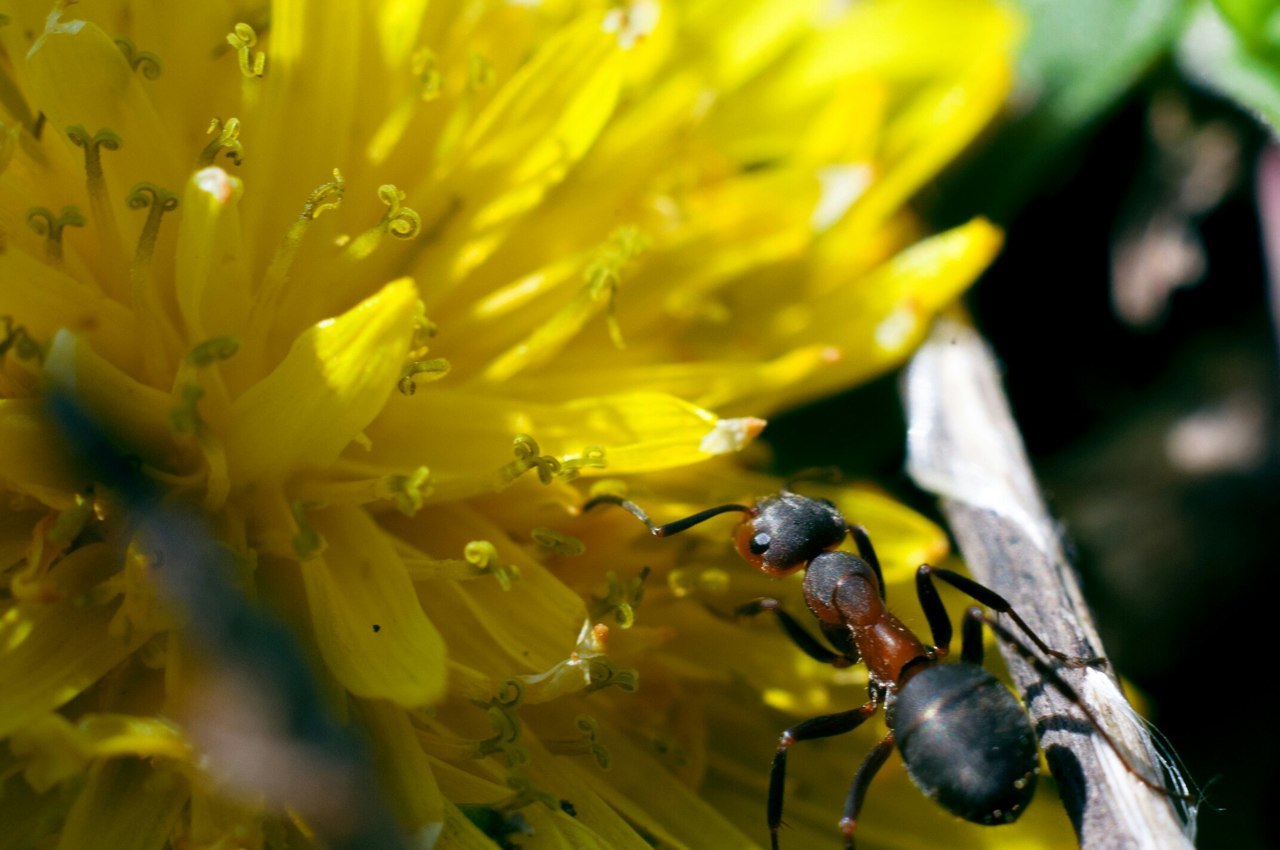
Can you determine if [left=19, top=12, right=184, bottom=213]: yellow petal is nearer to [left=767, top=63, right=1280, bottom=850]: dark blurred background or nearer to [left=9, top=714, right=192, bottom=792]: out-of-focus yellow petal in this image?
A: [left=9, top=714, right=192, bottom=792]: out-of-focus yellow petal

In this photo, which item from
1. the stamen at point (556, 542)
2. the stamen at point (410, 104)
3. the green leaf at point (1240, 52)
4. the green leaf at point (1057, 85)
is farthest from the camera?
the green leaf at point (1057, 85)

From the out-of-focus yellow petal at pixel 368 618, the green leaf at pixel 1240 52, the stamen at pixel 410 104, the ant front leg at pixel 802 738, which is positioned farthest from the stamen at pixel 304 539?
the green leaf at pixel 1240 52

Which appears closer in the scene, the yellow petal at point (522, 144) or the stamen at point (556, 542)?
the stamen at point (556, 542)

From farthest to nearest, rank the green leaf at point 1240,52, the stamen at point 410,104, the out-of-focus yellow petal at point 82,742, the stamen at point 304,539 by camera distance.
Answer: the green leaf at point 1240,52
the stamen at point 410,104
the stamen at point 304,539
the out-of-focus yellow petal at point 82,742

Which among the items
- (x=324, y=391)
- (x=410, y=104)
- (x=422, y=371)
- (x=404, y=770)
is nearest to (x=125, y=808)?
(x=404, y=770)

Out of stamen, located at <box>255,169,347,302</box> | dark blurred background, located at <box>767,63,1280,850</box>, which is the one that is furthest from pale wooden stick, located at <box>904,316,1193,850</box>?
stamen, located at <box>255,169,347,302</box>

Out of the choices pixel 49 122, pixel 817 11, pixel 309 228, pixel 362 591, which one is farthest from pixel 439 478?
pixel 817 11

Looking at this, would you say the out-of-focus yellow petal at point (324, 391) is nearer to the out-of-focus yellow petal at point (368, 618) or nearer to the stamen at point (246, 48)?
the out-of-focus yellow petal at point (368, 618)
